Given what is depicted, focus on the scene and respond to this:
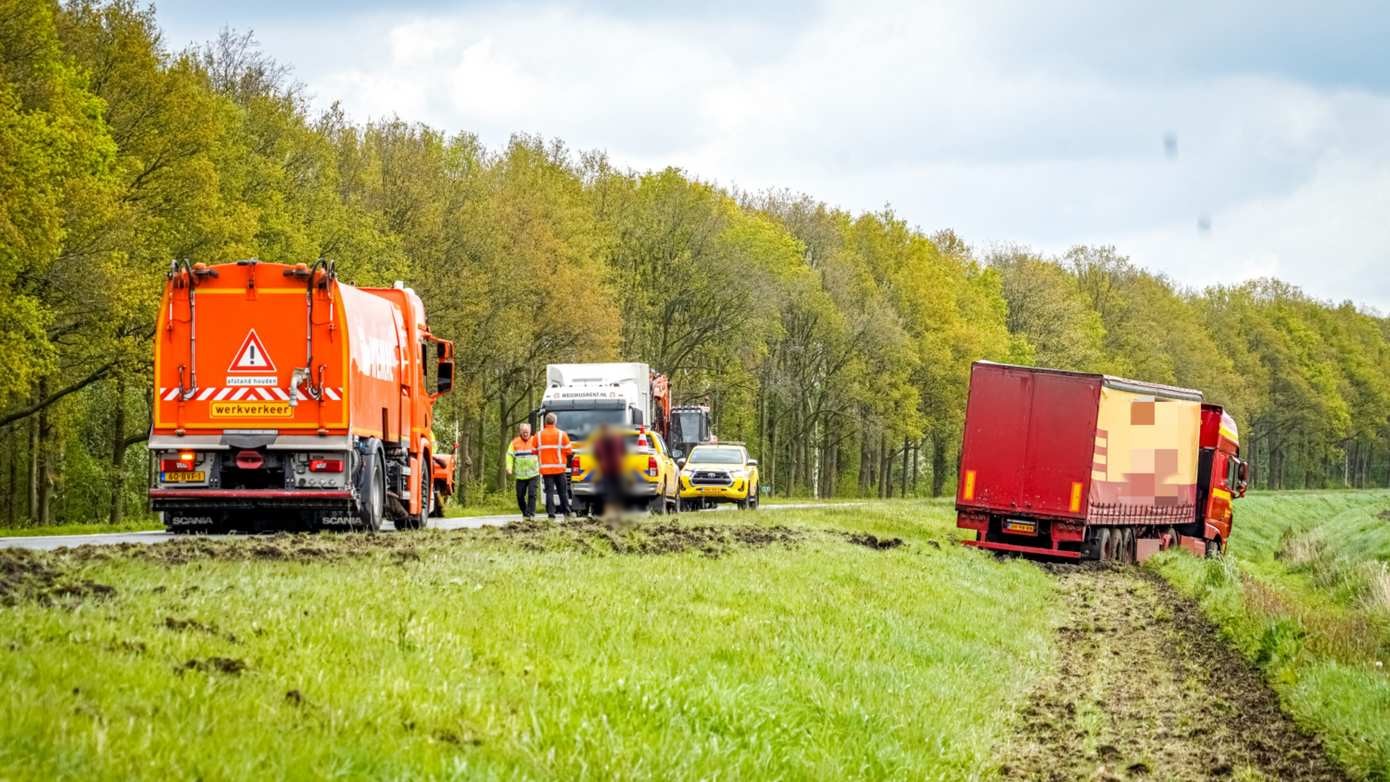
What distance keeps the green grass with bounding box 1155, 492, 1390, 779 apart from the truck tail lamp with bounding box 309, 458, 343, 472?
39.6 ft

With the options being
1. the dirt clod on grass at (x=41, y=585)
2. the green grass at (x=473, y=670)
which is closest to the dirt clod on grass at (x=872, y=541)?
the green grass at (x=473, y=670)

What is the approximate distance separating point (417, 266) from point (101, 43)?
12.9 meters

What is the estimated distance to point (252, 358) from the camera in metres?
20.6

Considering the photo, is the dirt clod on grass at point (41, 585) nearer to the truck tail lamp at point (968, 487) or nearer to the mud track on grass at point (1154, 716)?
→ the mud track on grass at point (1154, 716)

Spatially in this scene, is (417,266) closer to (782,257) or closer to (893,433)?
(782,257)

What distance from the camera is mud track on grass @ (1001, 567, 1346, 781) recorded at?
11242 mm

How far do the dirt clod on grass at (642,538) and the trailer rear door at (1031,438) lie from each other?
6.71 m

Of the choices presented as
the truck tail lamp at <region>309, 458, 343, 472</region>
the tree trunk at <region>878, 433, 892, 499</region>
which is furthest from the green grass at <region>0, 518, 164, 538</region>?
the tree trunk at <region>878, 433, 892, 499</region>

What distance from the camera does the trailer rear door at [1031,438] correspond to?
30.5m

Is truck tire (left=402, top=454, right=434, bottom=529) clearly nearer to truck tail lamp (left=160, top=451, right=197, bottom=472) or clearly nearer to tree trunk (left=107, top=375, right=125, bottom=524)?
truck tail lamp (left=160, top=451, right=197, bottom=472)

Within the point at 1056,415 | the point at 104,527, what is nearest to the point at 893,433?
the point at 1056,415

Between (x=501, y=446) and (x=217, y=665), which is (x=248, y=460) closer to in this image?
(x=217, y=665)

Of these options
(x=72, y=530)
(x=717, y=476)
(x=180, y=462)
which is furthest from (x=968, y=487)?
(x=72, y=530)

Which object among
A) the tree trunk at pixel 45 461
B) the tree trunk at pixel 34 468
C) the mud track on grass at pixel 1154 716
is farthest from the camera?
the tree trunk at pixel 34 468
